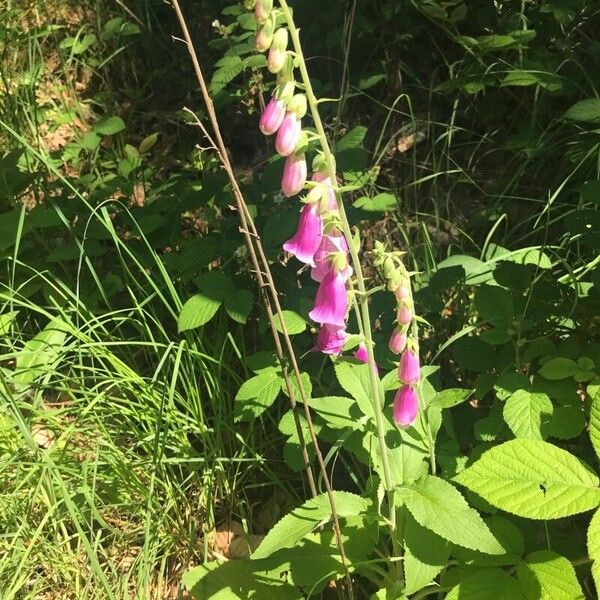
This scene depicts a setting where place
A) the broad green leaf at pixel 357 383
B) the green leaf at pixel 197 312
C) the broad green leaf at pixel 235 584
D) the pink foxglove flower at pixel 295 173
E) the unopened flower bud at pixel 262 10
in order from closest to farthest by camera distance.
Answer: the unopened flower bud at pixel 262 10 → the pink foxglove flower at pixel 295 173 → the broad green leaf at pixel 357 383 → the broad green leaf at pixel 235 584 → the green leaf at pixel 197 312

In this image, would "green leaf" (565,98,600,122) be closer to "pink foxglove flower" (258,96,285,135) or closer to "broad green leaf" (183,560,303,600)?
"pink foxglove flower" (258,96,285,135)

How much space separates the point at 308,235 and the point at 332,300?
140 mm

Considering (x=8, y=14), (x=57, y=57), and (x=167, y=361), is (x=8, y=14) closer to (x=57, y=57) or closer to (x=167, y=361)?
(x=57, y=57)

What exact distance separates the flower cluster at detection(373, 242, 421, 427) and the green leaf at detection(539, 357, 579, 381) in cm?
37

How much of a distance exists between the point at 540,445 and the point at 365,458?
1.63 feet

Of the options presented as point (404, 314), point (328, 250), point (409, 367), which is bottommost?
point (409, 367)

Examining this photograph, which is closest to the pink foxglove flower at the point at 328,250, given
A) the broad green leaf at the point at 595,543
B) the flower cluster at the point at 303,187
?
the flower cluster at the point at 303,187

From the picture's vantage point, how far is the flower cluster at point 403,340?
59.6 inches

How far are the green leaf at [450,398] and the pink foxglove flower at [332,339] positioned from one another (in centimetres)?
33

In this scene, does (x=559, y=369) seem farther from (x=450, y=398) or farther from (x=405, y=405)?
(x=405, y=405)

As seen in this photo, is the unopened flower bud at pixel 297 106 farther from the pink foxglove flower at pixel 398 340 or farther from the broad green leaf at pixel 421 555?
the broad green leaf at pixel 421 555

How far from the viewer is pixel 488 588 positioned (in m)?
1.58

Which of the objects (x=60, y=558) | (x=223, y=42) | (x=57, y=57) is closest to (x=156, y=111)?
(x=57, y=57)

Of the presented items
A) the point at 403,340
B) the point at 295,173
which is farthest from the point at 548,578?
the point at 295,173
